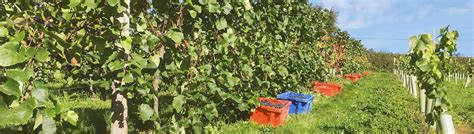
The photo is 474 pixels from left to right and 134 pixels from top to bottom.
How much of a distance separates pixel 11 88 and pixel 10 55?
21cm

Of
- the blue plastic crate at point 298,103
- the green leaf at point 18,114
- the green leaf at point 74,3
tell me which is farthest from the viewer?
the blue plastic crate at point 298,103

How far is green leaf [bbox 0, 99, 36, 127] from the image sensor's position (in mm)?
1640

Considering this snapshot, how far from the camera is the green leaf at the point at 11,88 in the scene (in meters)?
1.64

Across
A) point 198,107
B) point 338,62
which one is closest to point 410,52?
point 198,107

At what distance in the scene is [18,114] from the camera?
170 cm

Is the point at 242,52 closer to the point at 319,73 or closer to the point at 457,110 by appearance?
the point at 457,110

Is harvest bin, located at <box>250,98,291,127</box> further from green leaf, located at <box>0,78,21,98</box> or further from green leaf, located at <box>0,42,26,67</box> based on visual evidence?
green leaf, located at <box>0,78,21,98</box>

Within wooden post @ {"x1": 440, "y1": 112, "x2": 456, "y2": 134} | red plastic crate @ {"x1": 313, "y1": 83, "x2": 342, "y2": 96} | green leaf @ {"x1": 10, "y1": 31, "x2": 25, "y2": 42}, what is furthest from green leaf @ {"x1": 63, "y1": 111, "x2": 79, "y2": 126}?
red plastic crate @ {"x1": 313, "y1": 83, "x2": 342, "y2": 96}

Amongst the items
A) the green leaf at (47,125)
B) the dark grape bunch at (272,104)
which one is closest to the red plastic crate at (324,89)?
the dark grape bunch at (272,104)

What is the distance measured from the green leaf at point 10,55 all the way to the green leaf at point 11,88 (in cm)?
12

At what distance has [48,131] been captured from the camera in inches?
76.9

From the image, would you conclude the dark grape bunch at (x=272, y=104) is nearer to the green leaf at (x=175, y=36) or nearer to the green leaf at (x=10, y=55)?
the green leaf at (x=175, y=36)

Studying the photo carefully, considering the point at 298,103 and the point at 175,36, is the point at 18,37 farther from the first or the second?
the point at 298,103

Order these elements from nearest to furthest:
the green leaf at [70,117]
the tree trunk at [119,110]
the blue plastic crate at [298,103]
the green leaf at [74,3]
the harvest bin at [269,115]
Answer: the green leaf at [70,117]
the green leaf at [74,3]
the tree trunk at [119,110]
the harvest bin at [269,115]
the blue plastic crate at [298,103]
